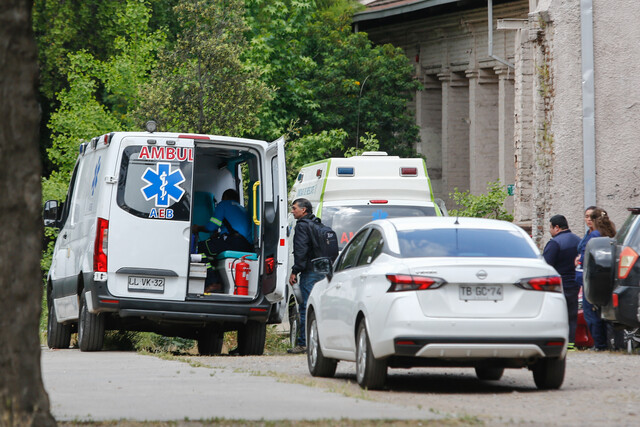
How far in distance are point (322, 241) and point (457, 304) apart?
6282 millimetres

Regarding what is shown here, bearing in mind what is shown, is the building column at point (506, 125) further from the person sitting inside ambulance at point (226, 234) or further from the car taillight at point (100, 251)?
the car taillight at point (100, 251)

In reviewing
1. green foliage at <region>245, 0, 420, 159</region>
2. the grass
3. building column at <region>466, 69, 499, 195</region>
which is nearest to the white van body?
the grass

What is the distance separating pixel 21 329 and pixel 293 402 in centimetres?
270

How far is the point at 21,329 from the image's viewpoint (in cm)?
661

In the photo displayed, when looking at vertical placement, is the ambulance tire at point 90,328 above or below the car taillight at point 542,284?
below

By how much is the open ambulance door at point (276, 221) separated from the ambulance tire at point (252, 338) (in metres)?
0.82

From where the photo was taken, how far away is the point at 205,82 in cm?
3064

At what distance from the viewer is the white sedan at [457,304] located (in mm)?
9883

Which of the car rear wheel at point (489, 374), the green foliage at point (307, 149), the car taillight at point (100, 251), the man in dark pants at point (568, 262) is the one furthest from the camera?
the green foliage at point (307, 149)

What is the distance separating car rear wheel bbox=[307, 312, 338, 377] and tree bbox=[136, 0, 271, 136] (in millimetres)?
18447

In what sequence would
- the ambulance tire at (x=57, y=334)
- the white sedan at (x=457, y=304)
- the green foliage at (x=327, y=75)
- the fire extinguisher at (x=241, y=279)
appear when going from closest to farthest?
the white sedan at (x=457, y=304) < the fire extinguisher at (x=241, y=279) < the ambulance tire at (x=57, y=334) < the green foliage at (x=327, y=75)

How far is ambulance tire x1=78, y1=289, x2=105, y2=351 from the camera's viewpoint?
14672 millimetres

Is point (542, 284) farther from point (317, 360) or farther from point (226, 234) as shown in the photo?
point (226, 234)

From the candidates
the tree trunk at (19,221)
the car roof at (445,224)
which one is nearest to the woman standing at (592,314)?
the car roof at (445,224)
